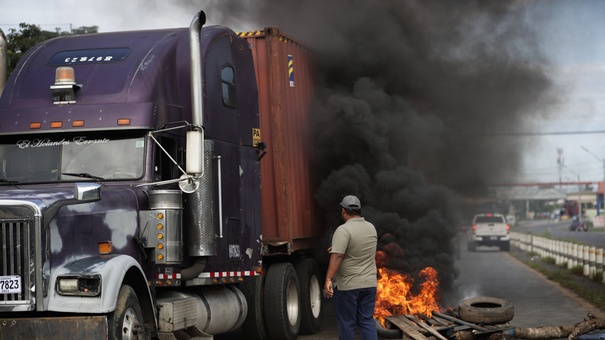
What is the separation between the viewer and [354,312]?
10391 mm

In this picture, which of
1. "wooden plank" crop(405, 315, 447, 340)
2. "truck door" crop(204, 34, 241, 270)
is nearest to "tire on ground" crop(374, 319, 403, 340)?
"wooden plank" crop(405, 315, 447, 340)

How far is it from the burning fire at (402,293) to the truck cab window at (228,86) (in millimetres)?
4003

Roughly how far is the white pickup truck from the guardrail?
1575 mm

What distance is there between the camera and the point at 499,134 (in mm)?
19609

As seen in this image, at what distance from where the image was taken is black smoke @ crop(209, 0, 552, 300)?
15.9 m

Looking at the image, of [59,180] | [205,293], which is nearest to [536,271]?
[205,293]

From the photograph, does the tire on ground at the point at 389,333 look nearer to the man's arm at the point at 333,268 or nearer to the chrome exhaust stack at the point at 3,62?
the man's arm at the point at 333,268

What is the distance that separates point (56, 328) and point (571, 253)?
77.2ft

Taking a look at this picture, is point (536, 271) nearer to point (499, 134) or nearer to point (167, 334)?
point (499, 134)

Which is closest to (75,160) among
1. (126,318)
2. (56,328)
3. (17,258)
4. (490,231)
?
(17,258)

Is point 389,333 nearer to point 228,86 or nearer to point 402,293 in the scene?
point 402,293

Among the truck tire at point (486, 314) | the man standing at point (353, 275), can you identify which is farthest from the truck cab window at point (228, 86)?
the truck tire at point (486, 314)

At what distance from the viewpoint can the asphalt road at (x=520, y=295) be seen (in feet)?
51.9

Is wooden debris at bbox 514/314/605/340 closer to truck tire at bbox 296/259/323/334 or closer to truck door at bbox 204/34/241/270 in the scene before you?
truck door at bbox 204/34/241/270
